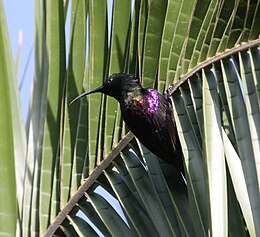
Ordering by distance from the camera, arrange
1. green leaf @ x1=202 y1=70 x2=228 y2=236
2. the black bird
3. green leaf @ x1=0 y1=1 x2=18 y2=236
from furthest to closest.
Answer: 1. the black bird
2. green leaf @ x1=0 y1=1 x2=18 y2=236
3. green leaf @ x1=202 y1=70 x2=228 y2=236

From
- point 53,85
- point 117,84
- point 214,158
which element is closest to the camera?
point 214,158

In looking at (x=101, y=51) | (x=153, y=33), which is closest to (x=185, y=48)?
(x=153, y=33)

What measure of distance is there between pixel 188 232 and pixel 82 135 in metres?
0.50

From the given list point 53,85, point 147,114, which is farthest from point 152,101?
point 53,85

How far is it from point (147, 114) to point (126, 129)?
78 millimetres

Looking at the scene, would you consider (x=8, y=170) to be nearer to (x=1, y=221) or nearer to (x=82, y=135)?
(x=1, y=221)

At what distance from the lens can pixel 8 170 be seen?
230cm

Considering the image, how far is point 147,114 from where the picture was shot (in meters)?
2.65

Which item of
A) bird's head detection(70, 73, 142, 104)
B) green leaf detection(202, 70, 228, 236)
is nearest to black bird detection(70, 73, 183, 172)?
bird's head detection(70, 73, 142, 104)

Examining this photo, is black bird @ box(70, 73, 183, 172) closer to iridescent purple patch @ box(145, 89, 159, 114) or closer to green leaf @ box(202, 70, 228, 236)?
iridescent purple patch @ box(145, 89, 159, 114)

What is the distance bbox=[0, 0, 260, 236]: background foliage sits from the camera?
2.18 m

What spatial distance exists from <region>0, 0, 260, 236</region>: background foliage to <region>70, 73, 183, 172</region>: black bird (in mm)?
31

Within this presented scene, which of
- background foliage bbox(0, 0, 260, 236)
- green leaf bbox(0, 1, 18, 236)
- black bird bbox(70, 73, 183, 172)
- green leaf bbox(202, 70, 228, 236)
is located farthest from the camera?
black bird bbox(70, 73, 183, 172)

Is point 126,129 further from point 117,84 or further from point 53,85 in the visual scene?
point 53,85
